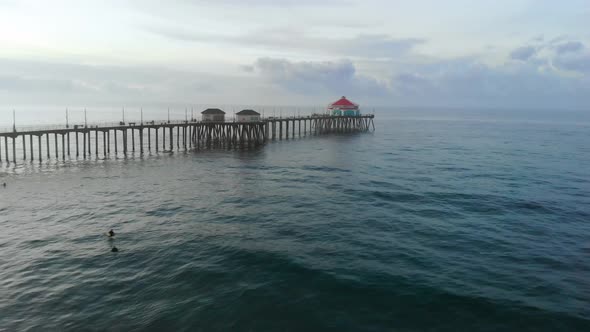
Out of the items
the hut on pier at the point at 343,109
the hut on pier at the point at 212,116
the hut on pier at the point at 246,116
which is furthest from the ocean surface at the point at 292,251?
the hut on pier at the point at 343,109

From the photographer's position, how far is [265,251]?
3055cm

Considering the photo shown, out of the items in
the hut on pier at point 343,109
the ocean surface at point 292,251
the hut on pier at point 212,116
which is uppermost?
the hut on pier at point 343,109

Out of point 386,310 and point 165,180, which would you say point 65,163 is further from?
point 386,310

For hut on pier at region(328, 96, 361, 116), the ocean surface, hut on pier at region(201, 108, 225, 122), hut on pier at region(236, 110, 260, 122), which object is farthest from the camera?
hut on pier at region(328, 96, 361, 116)

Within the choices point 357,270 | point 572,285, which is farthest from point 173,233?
point 572,285

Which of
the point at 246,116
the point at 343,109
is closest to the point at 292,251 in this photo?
the point at 246,116

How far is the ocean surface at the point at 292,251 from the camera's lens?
22.3 metres

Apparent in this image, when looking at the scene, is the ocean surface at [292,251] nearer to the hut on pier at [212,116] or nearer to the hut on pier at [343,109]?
the hut on pier at [212,116]

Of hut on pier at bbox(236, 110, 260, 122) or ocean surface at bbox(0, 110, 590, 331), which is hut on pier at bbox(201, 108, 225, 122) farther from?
ocean surface at bbox(0, 110, 590, 331)

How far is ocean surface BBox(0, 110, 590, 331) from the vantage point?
22.3 meters

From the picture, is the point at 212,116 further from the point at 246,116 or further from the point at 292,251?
the point at 292,251

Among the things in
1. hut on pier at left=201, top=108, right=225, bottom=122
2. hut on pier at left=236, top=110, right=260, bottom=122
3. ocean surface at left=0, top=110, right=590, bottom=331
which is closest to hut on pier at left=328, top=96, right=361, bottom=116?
hut on pier at left=236, top=110, right=260, bottom=122

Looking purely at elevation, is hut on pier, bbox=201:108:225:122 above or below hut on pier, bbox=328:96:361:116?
below

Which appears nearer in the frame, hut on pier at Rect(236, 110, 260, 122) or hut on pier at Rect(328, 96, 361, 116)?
hut on pier at Rect(236, 110, 260, 122)
